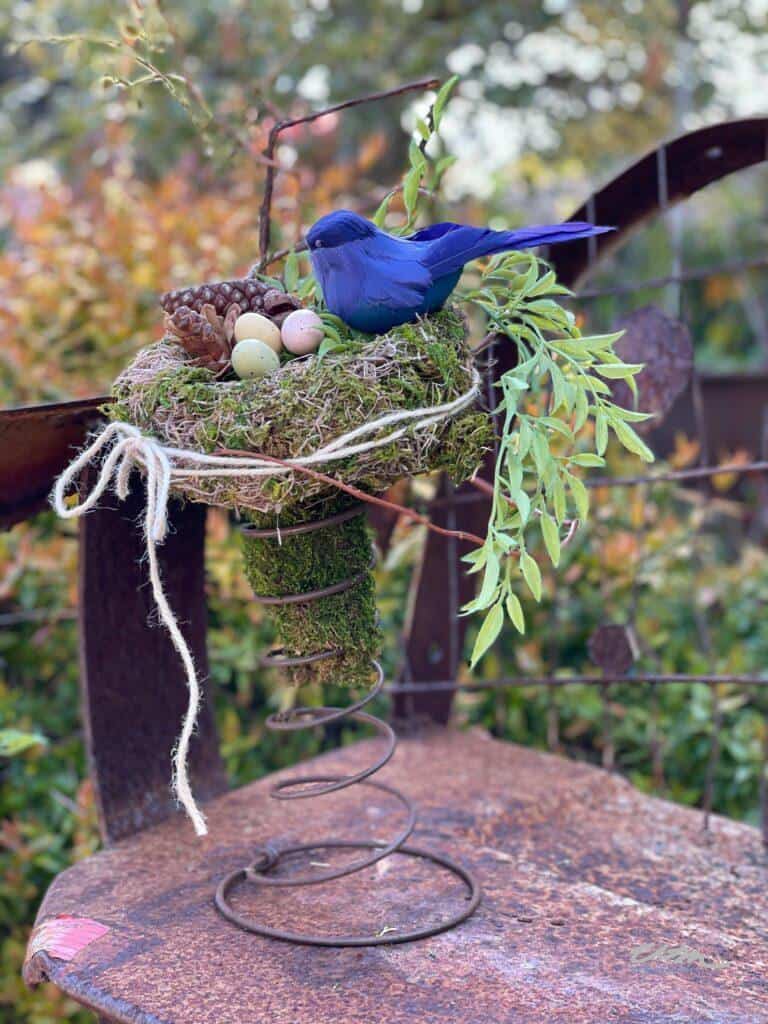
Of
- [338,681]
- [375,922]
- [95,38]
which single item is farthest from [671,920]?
[95,38]

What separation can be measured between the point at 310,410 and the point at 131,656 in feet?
2.22

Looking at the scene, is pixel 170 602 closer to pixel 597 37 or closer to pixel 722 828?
pixel 722 828

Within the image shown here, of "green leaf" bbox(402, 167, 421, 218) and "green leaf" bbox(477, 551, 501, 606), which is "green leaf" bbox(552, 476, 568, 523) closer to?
"green leaf" bbox(477, 551, 501, 606)

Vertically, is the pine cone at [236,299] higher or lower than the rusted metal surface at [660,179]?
lower

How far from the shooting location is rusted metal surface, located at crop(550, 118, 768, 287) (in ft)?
4.98

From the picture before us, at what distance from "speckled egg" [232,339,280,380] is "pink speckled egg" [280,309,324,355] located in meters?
0.03

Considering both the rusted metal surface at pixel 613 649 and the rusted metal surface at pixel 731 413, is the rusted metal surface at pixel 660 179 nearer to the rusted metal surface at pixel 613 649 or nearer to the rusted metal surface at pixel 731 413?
the rusted metal surface at pixel 613 649

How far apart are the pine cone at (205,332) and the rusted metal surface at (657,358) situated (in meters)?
0.80

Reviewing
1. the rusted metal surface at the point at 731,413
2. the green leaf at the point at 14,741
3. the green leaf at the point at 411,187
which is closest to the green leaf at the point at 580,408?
the green leaf at the point at 411,187

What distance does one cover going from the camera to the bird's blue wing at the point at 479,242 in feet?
3.61

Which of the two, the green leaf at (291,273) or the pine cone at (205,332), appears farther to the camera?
the green leaf at (291,273)

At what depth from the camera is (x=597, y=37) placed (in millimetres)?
4859

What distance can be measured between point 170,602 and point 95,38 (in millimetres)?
830

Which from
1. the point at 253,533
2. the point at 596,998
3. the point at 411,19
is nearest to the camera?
the point at 596,998
